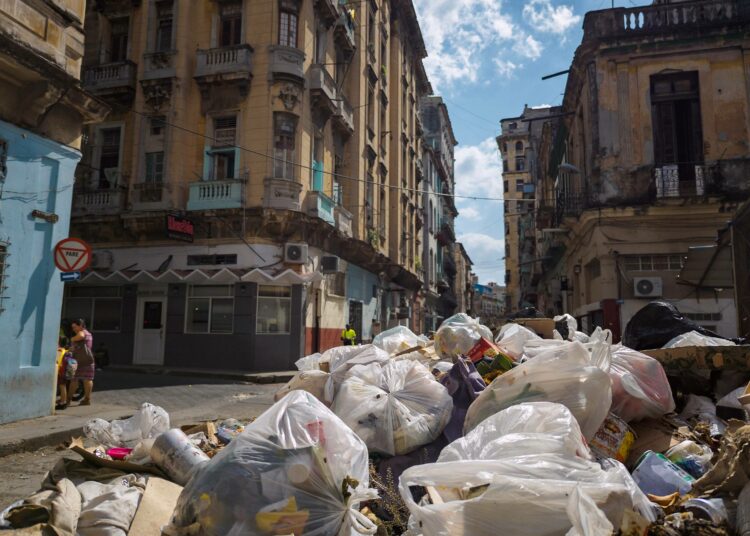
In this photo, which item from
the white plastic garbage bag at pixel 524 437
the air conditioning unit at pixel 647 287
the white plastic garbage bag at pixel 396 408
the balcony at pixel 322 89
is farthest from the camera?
the balcony at pixel 322 89

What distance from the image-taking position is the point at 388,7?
24.1 m

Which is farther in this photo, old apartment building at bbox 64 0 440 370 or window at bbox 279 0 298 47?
window at bbox 279 0 298 47

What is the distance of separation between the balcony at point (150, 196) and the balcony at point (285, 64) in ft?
14.2

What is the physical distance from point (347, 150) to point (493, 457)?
17.3 m

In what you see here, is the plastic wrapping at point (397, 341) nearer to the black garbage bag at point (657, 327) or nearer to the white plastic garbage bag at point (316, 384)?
the white plastic garbage bag at point (316, 384)

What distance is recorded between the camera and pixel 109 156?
1556 centimetres

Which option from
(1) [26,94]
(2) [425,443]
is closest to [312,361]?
(2) [425,443]

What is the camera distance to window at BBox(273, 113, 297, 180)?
47.3 ft

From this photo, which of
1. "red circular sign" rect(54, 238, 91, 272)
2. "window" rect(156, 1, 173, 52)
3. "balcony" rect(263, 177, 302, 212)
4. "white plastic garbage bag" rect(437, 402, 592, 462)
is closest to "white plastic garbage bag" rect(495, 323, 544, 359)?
"white plastic garbage bag" rect(437, 402, 592, 462)

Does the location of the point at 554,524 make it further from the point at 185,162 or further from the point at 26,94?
the point at 185,162

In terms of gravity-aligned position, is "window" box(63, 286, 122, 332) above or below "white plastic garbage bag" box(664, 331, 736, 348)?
above

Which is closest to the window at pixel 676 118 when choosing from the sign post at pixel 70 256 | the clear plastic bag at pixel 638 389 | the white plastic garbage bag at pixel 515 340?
the white plastic garbage bag at pixel 515 340

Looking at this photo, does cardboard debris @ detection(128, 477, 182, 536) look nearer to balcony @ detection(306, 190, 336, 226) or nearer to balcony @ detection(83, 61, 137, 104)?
balcony @ detection(306, 190, 336, 226)

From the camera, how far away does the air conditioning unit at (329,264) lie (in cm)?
1566
